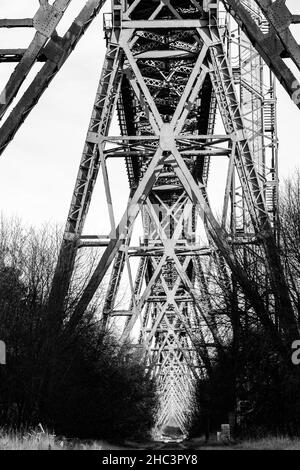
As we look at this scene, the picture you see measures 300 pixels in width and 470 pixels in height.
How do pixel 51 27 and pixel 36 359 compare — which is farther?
pixel 36 359

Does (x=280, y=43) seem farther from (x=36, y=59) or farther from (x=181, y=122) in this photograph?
(x=181, y=122)

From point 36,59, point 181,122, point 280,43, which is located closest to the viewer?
point 36,59

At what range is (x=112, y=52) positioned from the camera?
24703 mm

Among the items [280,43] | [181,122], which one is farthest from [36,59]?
[181,122]

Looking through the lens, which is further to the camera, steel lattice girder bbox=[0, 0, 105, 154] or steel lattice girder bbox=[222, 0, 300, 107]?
steel lattice girder bbox=[222, 0, 300, 107]

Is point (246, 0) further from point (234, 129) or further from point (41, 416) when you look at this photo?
point (41, 416)

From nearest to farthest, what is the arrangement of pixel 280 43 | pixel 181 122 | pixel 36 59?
pixel 36 59 → pixel 280 43 → pixel 181 122

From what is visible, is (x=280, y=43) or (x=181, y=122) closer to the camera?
(x=280, y=43)

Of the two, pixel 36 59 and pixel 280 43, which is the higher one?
pixel 280 43

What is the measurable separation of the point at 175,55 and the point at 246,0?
1166cm

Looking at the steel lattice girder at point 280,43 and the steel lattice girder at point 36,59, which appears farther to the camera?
the steel lattice girder at point 280,43
